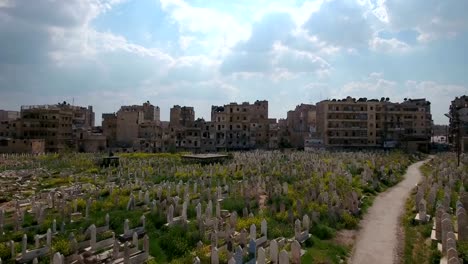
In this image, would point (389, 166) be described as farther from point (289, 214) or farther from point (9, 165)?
point (9, 165)

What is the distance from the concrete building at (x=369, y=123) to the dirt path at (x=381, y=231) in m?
45.9

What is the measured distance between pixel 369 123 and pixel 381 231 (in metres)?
57.9

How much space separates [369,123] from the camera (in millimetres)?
68500

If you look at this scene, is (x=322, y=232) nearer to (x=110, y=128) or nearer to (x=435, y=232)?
(x=435, y=232)

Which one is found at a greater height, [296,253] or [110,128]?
[110,128]

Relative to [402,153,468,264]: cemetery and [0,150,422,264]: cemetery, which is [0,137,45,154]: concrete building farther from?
[402,153,468,264]: cemetery

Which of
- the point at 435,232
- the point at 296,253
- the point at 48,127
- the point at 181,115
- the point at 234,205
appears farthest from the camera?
the point at 181,115

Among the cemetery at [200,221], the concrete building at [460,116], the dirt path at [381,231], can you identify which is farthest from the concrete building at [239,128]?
the dirt path at [381,231]

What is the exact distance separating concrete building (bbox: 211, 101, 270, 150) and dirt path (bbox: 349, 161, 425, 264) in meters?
48.8

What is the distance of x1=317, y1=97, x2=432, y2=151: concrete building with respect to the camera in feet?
222

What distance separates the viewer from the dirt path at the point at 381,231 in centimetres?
1144

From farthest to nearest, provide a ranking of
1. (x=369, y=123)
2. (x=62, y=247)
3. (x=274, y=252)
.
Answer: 1. (x=369, y=123)
2. (x=62, y=247)
3. (x=274, y=252)

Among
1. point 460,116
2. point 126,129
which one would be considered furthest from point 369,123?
point 126,129

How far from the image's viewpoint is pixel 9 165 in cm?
3662
